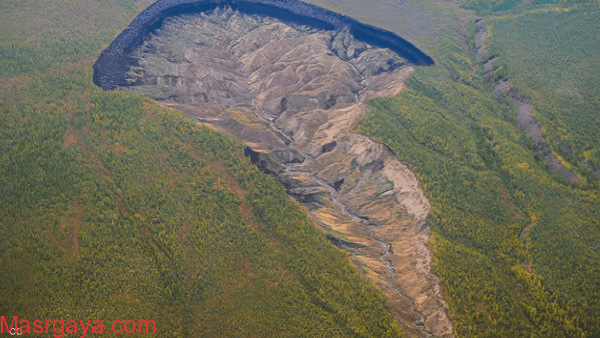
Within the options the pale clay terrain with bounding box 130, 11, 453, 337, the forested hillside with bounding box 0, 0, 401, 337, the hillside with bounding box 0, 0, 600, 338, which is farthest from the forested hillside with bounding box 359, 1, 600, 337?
the forested hillside with bounding box 0, 0, 401, 337

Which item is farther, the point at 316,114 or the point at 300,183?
the point at 316,114

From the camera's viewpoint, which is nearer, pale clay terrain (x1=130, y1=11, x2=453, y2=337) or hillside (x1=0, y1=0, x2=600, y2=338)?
hillside (x1=0, y1=0, x2=600, y2=338)

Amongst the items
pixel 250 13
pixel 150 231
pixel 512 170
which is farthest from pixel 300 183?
pixel 250 13

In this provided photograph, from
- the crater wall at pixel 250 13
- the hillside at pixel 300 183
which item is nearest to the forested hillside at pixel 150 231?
the hillside at pixel 300 183

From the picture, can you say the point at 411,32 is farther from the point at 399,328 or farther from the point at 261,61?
the point at 399,328

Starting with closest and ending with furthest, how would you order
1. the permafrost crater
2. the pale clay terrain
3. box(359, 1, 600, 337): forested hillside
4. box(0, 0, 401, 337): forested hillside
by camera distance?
box(0, 0, 401, 337): forested hillside
box(359, 1, 600, 337): forested hillside
the pale clay terrain
the permafrost crater

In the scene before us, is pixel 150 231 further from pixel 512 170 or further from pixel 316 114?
pixel 512 170

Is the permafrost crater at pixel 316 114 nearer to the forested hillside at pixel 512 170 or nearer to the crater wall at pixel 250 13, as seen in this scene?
the crater wall at pixel 250 13

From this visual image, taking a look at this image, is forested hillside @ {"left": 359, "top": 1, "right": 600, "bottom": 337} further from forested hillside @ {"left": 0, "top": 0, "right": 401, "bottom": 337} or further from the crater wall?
forested hillside @ {"left": 0, "top": 0, "right": 401, "bottom": 337}
